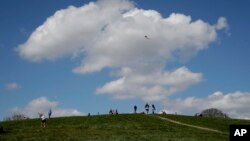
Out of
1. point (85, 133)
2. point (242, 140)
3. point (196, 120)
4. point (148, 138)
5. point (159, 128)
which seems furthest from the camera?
point (196, 120)

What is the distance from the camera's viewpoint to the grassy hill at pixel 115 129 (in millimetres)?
53156

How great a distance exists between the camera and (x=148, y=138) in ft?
172

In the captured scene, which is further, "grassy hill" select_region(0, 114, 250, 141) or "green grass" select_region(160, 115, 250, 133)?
"green grass" select_region(160, 115, 250, 133)

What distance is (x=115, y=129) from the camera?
210 feet

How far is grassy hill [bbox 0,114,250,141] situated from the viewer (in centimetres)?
5316

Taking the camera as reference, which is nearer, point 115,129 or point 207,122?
point 115,129

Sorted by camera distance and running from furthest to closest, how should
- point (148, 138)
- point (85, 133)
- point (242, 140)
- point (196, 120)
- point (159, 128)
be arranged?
1. point (196, 120)
2. point (159, 128)
3. point (85, 133)
4. point (148, 138)
5. point (242, 140)

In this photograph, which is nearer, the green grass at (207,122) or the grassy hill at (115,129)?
the grassy hill at (115,129)

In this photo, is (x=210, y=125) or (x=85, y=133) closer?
(x=85, y=133)

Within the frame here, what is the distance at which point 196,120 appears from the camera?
8250cm

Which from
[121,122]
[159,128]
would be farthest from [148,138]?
[121,122]

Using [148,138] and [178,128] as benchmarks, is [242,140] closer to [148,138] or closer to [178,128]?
[148,138]

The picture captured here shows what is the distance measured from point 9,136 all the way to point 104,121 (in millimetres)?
23811

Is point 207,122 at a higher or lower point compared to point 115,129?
higher
